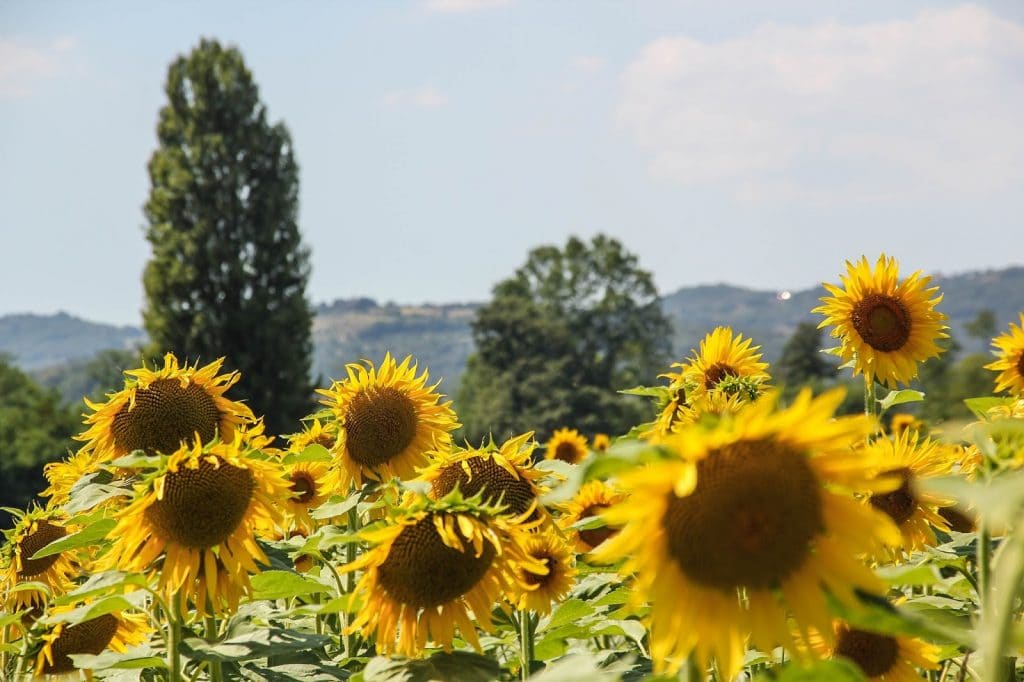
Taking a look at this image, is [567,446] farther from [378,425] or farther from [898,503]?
[898,503]

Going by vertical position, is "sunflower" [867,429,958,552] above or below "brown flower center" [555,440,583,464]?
above

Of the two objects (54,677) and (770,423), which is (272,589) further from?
(770,423)

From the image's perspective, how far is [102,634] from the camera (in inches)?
117

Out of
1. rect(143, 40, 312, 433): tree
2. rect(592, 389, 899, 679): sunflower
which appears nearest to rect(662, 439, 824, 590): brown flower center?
rect(592, 389, 899, 679): sunflower

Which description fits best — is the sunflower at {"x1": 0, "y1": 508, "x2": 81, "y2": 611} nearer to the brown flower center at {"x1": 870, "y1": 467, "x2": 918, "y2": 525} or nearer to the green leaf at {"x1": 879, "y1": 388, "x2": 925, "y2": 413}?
the brown flower center at {"x1": 870, "y1": 467, "x2": 918, "y2": 525}

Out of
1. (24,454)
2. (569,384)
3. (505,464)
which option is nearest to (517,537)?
(505,464)

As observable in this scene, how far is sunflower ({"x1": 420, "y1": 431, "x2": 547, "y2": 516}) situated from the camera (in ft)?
8.87

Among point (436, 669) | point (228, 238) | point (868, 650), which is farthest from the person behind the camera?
point (228, 238)

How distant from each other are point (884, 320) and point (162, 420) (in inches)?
113

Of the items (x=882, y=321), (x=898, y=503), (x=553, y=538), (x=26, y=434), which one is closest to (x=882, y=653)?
(x=898, y=503)

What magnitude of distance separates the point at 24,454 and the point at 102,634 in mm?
48471

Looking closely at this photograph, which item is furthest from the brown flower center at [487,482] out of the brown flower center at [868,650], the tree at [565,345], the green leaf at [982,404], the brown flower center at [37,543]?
the tree at [565,345]

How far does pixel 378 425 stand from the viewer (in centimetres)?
341

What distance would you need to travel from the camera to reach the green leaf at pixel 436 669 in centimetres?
200
